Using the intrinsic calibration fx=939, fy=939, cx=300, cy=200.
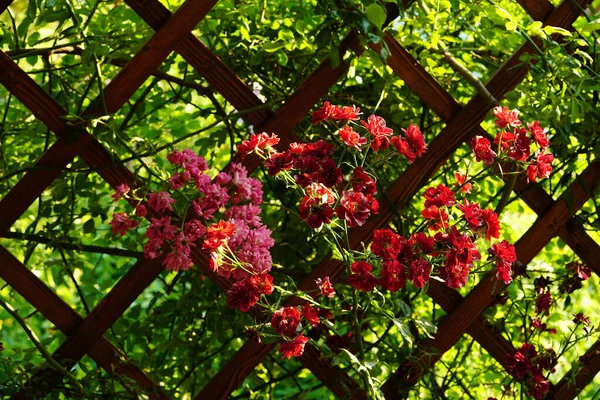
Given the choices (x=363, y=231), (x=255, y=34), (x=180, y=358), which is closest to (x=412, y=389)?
(x=363, y=231)

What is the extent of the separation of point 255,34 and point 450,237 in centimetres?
85

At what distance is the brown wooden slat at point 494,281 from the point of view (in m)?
2.04

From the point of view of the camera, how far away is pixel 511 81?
6.45ft

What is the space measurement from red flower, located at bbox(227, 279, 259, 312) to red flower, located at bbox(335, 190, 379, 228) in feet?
0.58

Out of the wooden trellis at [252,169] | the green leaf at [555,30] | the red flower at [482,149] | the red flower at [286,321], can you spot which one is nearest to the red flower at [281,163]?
the red flower at [286,321]

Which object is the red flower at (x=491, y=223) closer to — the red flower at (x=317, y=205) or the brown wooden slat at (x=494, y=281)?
the red flower at (x=317, y=205)

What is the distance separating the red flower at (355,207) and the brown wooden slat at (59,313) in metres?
0.69

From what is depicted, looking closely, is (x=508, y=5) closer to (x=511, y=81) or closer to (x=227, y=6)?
(x=511, y=81)

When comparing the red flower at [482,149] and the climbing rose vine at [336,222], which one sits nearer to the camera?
the climbing rose vine at [336,222]

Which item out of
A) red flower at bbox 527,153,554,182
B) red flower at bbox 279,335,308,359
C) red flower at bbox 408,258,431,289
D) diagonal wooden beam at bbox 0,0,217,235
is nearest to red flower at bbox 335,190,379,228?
red flower at bbox 408,258,431,289

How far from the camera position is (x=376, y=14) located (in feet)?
5.54

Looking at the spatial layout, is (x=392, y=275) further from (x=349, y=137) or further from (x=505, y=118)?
(x=505, y=118)

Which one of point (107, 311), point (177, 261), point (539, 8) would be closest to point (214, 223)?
point (177, 261)

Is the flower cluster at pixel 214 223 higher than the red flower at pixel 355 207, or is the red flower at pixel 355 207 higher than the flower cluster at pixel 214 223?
the red flower at pixel 355 207
